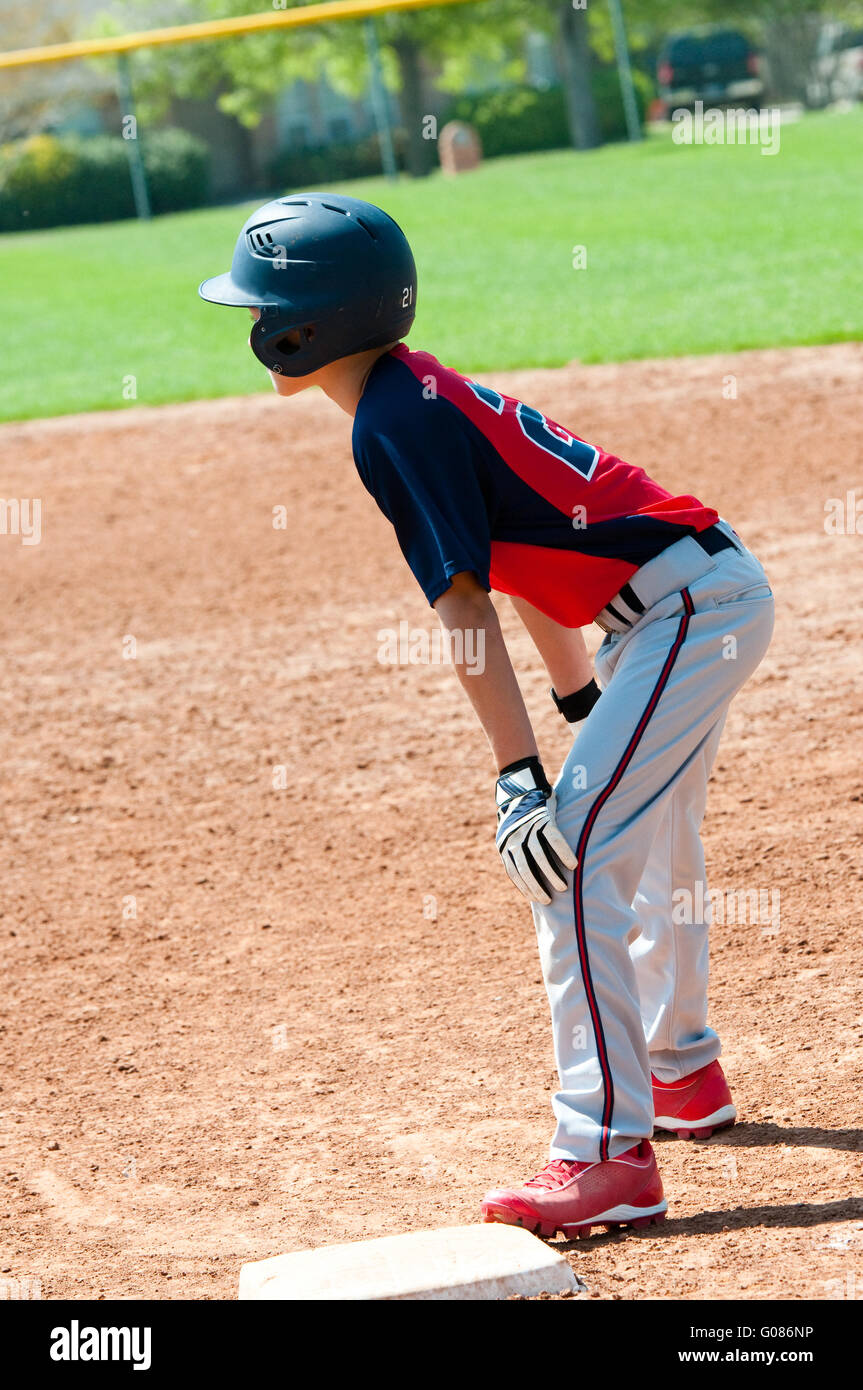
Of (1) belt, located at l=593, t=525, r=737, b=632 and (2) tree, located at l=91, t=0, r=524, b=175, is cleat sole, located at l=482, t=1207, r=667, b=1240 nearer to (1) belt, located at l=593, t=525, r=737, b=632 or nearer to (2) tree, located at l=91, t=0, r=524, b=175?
(1) belt, located at l=593, t=525, r=737, b=632

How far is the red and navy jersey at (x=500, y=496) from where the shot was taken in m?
2.59

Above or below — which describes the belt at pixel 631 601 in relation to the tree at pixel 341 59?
below

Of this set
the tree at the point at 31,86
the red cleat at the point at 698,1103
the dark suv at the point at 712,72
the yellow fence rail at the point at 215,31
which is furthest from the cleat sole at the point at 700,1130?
the dark suv at the point at 712,72

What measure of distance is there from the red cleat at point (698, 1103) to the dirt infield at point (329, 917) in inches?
2.2

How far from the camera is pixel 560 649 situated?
10.2ft

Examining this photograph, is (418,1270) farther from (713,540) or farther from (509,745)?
(713,540)

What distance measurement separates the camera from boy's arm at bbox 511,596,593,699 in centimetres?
307

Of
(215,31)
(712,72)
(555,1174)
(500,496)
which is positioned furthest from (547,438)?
(712,72)

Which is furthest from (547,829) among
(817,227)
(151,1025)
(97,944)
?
(817,227)

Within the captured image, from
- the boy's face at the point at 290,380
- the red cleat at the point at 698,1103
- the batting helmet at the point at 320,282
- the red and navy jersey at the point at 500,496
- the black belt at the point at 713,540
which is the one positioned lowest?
the red cleat at the point at 698,1103

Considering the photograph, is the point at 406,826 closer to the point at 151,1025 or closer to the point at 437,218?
the point at 151,1025

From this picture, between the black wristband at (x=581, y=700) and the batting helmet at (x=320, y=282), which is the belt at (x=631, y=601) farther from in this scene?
the batting helmet at (x=320, y=282)

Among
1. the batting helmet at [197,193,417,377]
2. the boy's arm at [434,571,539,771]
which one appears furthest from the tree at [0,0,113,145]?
the boy's arm at [434,571,539,771]

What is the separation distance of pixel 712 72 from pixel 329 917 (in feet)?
88.1
